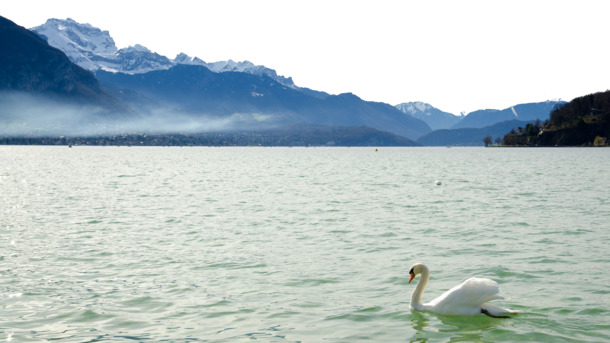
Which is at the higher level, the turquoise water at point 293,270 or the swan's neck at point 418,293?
the swan's neck at point 418,293

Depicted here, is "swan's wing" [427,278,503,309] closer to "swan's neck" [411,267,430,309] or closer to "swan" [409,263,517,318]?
"swan" [409,263,517,318]

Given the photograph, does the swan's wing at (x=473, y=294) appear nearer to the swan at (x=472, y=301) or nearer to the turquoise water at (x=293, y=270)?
the swan at (x=472, y=301)

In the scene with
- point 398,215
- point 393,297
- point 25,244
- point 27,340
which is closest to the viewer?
point 27,340

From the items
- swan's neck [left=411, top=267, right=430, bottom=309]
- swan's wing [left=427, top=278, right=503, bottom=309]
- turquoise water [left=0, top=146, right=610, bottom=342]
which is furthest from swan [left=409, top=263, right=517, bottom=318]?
turquoise water [left=0, top=146, right=610, bottom=342]

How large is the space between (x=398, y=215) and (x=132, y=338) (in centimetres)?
2678

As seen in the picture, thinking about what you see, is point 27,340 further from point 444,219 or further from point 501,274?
point 444,219

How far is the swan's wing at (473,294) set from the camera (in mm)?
14781

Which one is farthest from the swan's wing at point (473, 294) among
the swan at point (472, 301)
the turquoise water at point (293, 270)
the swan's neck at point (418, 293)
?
the swan's neck at point (418, 293)

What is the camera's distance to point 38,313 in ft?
49.8

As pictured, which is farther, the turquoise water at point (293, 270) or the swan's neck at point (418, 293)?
the swan's neck at point (418, 293)

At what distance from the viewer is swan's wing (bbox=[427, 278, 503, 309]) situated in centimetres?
1478

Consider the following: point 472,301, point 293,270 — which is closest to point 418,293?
point 472,301

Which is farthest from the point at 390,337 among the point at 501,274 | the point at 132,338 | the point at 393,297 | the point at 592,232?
the point at 592,232

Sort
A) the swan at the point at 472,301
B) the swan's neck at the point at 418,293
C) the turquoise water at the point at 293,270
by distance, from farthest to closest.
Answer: the swan's neck at the point at 418,293 < the swan at the point at 472,301 < the turquoise water at the point at 293,270
